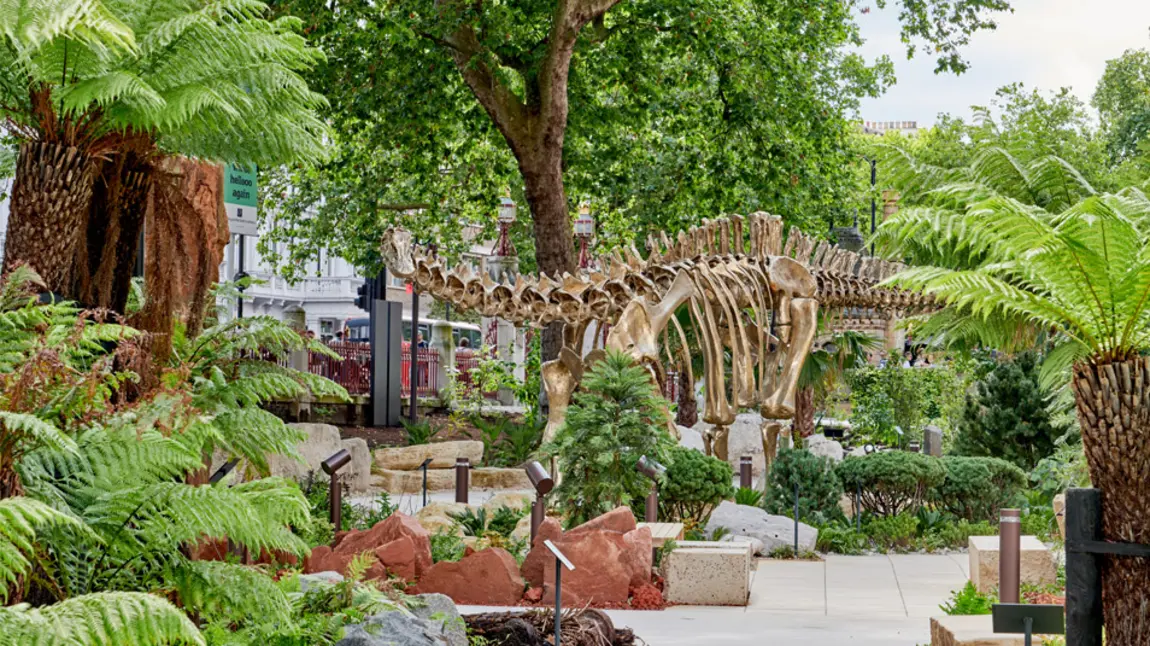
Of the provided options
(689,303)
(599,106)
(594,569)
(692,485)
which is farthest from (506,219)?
(594,569)

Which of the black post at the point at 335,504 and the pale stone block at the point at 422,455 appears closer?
the black post at the point at 335,504

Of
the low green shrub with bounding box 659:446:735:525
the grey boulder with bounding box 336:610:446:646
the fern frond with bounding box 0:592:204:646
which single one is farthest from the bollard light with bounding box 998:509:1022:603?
the low green shrub with bounding box 659:446:735:525

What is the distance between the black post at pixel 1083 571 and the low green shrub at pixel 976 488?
10.3 metres

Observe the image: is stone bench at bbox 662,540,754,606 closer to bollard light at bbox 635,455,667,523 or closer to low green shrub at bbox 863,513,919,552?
bollard light at bbox 635,455,667,523

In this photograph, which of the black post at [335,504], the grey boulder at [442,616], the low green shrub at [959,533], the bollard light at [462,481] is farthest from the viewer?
the bollard light at [462,481]

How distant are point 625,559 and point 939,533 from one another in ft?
17.8

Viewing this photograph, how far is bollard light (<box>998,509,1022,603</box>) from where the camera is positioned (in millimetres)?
8070

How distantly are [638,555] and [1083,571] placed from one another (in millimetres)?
5881

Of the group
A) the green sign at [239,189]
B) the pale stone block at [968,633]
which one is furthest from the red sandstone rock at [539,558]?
the green sign at [239,189]

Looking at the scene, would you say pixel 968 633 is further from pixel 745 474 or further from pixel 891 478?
pixel 745 474

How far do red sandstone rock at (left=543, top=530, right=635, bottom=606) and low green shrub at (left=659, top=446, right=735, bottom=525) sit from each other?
3.14 metres

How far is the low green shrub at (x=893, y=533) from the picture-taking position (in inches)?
613

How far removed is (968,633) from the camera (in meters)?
8.15

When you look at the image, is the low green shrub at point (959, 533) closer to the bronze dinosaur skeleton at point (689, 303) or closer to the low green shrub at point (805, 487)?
the low green shrub at point (805, 487)
